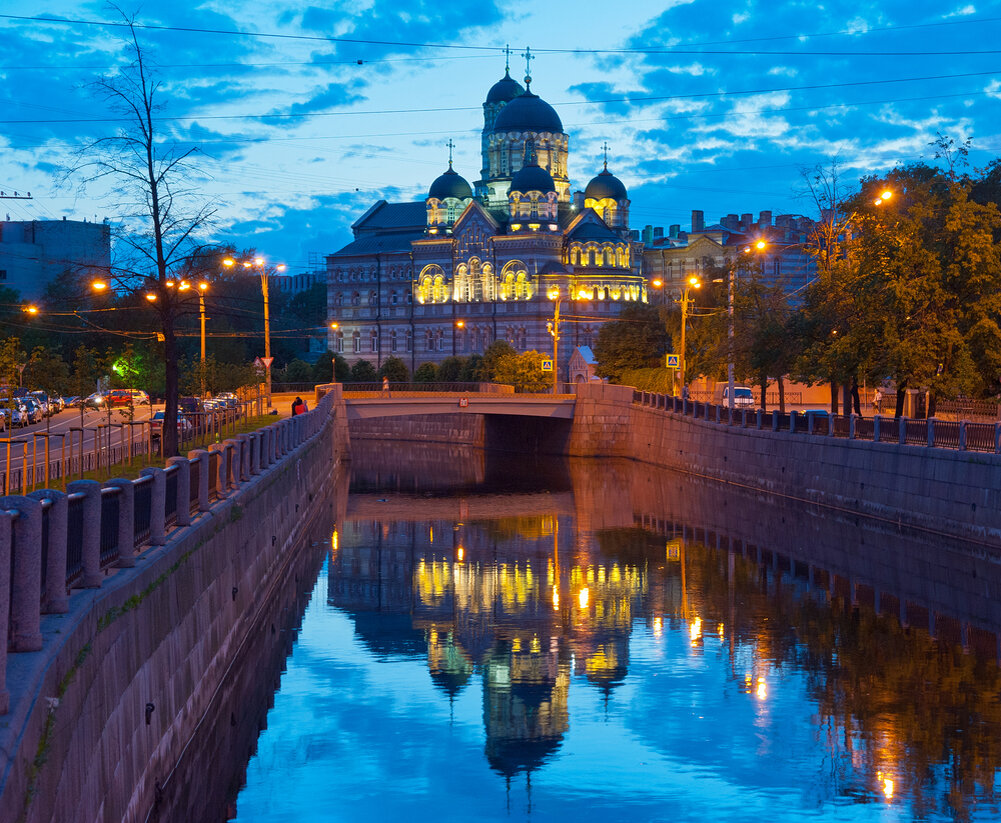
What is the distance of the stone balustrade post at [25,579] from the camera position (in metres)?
10.4

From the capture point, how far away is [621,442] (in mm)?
78562

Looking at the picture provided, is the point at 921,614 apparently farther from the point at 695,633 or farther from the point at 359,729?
the point at 359,729

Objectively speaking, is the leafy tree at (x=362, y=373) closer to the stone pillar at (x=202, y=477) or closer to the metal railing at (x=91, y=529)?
the metal railing at (x=91, y=529)

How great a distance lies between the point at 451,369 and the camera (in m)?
A: 127

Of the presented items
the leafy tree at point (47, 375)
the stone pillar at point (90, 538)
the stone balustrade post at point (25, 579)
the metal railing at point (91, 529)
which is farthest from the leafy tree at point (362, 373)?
the stone balustrade post at point (25, 579)

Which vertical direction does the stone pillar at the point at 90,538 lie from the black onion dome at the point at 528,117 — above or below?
below

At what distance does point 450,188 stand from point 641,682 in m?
128

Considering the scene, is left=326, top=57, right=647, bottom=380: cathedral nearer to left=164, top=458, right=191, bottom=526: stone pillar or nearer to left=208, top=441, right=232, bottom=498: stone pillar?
left=208, top=441, right=232, bottom=498: stone pillar

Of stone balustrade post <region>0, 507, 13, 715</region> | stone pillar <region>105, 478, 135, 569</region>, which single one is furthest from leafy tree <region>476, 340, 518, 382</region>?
stone balustrade post <region>0, 507, 13, 715</region>

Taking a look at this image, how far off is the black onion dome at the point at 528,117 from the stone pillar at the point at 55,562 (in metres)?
132

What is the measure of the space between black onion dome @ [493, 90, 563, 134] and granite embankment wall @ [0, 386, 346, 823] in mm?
118072

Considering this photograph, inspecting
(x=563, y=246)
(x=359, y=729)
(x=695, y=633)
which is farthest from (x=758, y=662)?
(x=563, y=246)

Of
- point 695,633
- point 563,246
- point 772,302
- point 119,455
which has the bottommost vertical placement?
point 695,633

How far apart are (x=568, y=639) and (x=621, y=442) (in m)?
52.9
